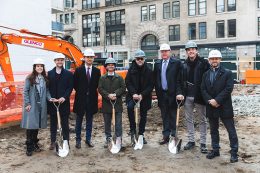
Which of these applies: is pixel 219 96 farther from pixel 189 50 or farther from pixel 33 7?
pixel 33 7

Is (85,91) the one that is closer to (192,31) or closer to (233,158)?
(233,158)

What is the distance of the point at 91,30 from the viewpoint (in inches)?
2058

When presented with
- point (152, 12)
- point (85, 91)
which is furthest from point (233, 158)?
point (152, 12)

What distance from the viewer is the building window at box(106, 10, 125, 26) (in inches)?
2010

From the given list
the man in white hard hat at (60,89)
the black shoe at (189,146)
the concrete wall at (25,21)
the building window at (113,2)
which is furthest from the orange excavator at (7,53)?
the building window at (113,2)

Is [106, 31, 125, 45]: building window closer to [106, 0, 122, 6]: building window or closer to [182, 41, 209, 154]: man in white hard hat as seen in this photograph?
[106, 0, 122, 6]: building window

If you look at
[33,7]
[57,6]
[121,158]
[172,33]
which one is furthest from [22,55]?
[172,33]

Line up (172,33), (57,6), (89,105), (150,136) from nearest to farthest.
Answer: (89,105), (150,136), (57,6), (172,33)

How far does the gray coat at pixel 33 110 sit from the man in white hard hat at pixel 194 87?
299 centimetres

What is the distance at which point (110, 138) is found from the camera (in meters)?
7.54

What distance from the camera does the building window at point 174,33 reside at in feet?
150

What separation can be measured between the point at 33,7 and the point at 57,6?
23.1ft

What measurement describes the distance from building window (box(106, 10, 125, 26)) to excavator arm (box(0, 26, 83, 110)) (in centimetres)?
4054

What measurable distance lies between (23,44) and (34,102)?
13.2 ft
